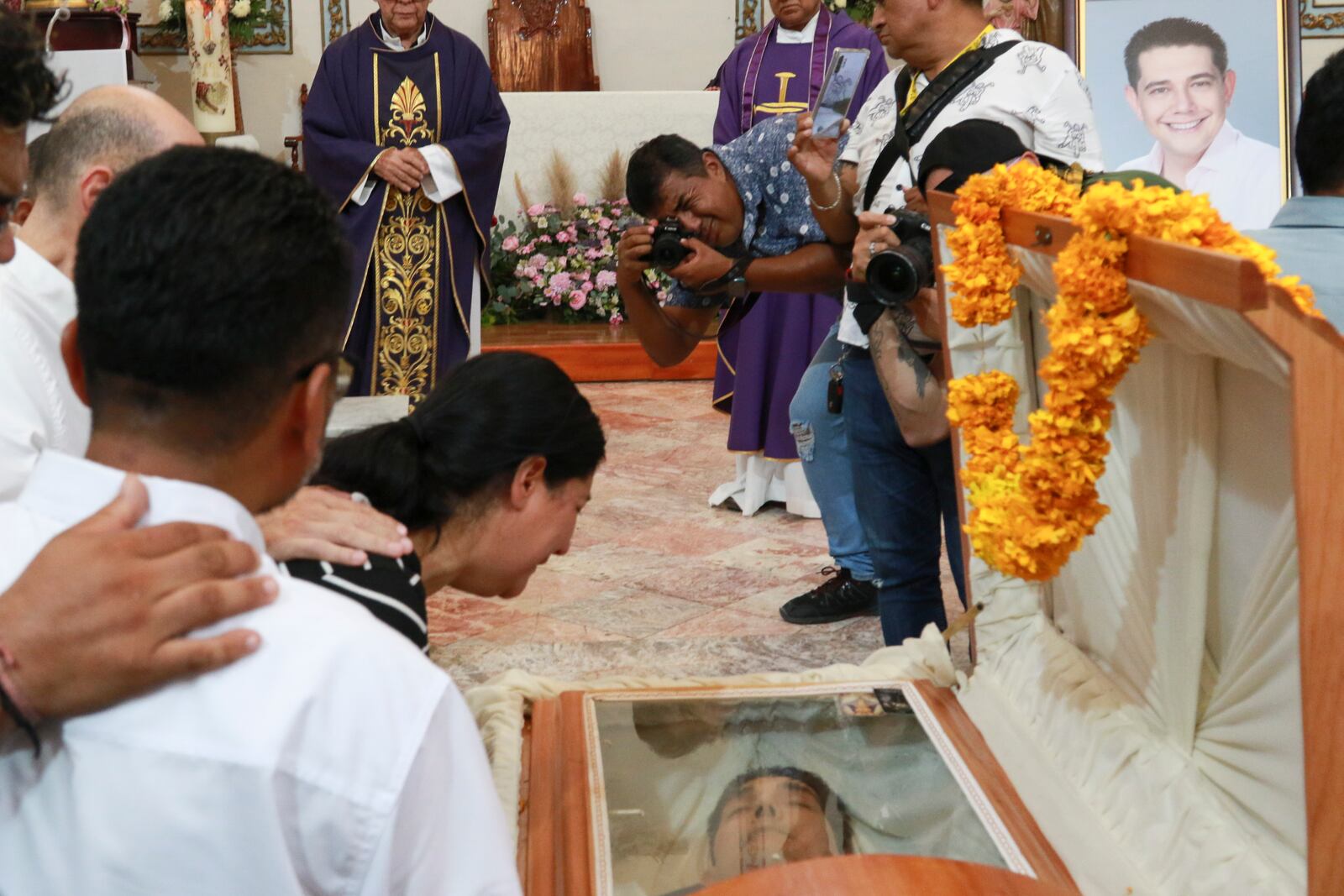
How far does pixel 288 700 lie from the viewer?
2.92 ft

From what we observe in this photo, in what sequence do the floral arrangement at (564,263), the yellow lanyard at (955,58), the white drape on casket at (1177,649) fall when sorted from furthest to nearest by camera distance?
1. the floral arrangement at (564,263)
2. the yellow lanyard at (955,58)
3. the white drape on casket at (1177,649)

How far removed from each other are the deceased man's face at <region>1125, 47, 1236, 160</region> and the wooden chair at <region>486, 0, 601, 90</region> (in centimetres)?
474

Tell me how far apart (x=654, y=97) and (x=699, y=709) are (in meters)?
6.42

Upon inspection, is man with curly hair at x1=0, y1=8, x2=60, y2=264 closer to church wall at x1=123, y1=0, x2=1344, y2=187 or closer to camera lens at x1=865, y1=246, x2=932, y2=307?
camera lens at x1=865, y1=246, x2=932, y2=307

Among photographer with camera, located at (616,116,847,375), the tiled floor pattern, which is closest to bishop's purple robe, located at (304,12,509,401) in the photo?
the tiled floor pattern

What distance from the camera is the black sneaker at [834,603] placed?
3.84 metres

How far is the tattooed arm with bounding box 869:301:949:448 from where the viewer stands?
8.42ft

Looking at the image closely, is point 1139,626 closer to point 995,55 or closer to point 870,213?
point 870,213

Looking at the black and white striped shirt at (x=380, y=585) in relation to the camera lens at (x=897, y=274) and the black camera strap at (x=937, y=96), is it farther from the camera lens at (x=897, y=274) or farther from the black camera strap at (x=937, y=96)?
the black camera strap at (x=937, y=96)

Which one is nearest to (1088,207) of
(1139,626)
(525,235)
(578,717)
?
(1139,626)

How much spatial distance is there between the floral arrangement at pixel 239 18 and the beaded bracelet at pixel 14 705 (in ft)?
27.3

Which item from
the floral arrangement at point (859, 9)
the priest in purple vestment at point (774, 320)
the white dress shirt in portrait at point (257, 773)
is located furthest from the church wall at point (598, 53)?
the white dress shirt in portrait at point (257, 773)

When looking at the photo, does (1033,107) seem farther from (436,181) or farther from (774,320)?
(436,181)

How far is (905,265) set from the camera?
2379 mm
